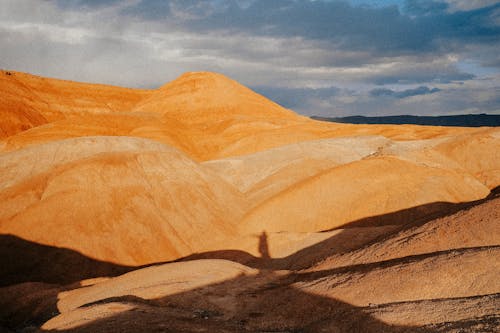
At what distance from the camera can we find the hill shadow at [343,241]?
15516 millimetres

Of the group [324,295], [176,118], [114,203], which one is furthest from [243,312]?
[176,118]

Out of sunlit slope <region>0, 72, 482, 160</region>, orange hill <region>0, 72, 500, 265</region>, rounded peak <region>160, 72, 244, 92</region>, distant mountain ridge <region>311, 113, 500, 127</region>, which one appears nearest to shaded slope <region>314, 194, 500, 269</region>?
orange hill <region>0, 72, 500, 265</region>

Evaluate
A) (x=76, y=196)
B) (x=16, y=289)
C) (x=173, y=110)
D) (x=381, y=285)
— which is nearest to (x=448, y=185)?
A: (x=381, y=285)

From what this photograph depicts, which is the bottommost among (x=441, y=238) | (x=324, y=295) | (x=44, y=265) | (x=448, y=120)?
(x=44, y=265)

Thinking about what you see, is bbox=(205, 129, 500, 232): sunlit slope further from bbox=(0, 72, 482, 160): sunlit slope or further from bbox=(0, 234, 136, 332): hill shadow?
bbox=(0, 72, 482, 160): sunlit slope

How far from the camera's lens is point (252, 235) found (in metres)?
22.2

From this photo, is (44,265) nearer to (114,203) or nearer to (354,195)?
(114,203)

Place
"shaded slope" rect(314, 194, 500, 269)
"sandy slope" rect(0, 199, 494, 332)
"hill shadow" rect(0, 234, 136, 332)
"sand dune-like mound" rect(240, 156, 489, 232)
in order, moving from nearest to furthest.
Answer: "sandy slope" rect(0, 199, 494, 332), "shaded slope" rect(314, 194, 500, 269), "hill shadow" rect(0, 234, 136, 332), "sand dune-like mound" rect(240, 156, 489, 232)

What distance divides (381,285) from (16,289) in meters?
12.8

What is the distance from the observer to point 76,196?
2177 centimetres

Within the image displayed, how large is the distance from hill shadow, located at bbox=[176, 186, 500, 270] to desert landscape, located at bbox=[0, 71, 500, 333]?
9cm

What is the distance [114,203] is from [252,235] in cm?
706

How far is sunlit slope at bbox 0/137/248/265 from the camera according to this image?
20406mm

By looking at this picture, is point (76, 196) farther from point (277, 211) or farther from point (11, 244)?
point (277, 211)
